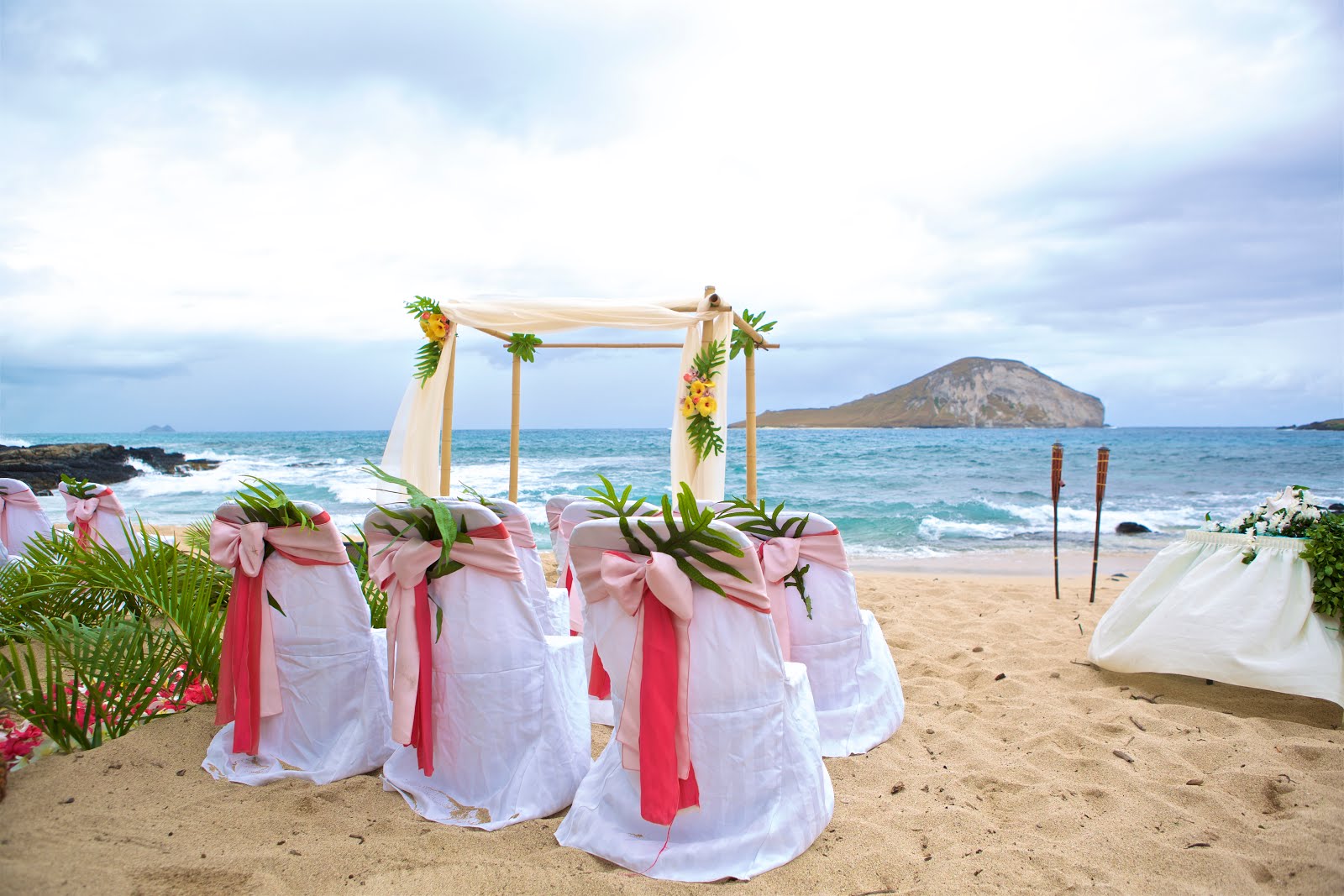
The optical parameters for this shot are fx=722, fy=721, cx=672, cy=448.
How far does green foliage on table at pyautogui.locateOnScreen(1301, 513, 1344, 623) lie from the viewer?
295 centimetres

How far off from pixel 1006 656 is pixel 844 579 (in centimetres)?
174

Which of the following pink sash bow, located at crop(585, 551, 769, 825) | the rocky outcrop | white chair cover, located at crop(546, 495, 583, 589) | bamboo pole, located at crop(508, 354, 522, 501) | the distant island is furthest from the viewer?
the distant island

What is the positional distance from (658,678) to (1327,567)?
2951 mm

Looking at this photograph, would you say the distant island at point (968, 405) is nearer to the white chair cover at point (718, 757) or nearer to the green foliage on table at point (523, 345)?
the green foliage on table at point (523, 345)

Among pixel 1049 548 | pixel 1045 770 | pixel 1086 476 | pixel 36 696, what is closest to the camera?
pixel 36 696

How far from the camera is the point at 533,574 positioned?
319 cm

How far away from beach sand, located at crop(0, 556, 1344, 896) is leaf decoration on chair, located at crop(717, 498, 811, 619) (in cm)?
68

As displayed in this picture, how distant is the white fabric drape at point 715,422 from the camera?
5.23m

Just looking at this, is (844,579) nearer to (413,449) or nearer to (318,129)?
(413,449)

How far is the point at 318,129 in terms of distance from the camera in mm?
6723

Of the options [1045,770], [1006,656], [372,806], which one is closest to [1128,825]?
[1045,770]

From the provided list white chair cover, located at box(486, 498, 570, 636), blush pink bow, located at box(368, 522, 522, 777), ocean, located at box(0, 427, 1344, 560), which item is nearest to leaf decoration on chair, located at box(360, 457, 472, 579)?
blush pink bow, located at box(368, 522, 522, 777)

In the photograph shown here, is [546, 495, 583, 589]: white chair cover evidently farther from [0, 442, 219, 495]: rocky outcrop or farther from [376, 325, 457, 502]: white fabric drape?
[0, 442, 219, 495]: rocky outcrop

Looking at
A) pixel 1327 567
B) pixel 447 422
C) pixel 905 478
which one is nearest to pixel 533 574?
pixel 447 422
